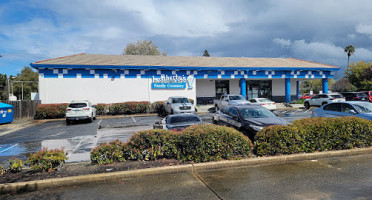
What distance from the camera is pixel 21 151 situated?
771cm

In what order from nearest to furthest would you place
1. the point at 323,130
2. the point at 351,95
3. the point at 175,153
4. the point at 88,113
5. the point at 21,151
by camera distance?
the point at 175,153, the point at 323,130, the point at 21,151, the point at 88,113, the point at 351,95

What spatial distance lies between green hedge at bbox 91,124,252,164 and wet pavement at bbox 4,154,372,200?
0.52 m

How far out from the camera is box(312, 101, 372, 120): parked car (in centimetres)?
875

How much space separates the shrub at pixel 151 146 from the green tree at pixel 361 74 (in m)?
46.0

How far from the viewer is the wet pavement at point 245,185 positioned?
3.96 m

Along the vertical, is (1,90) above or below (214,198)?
above

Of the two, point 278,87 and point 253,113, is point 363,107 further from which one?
point 278,87

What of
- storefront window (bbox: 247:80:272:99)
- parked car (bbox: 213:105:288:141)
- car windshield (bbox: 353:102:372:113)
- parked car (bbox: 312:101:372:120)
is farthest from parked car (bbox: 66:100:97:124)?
storefront window (bbox: 247:80:272:99)

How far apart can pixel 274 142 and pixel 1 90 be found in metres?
67.2

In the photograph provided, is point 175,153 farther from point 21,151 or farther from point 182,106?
point 182,106

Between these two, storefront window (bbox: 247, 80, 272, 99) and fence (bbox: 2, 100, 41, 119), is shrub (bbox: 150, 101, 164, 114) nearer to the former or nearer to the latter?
fence (bbox: 2, 100, 41, 119)

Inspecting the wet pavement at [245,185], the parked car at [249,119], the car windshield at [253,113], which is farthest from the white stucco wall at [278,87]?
the wet pavement at [245,185]

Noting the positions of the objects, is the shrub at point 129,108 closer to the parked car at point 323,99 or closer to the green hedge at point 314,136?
the green hedge at point 314,136

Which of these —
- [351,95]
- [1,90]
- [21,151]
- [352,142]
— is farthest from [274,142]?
[1,90]
